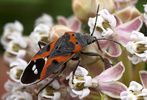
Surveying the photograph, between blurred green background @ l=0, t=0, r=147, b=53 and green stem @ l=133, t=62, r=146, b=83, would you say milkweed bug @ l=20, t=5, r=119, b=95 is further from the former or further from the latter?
blurred green background @ l=0, t=0, r=147, b=53

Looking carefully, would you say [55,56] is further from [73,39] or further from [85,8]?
[85,8]

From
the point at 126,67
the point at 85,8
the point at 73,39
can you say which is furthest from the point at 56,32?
the point at 126,67

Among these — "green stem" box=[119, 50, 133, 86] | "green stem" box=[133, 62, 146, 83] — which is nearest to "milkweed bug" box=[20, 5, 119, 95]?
"green stem" box=[119, 50, 133, 86]

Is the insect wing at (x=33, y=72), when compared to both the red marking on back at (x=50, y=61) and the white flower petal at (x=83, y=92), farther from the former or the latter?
the white flower petal at (x=83, y=92)

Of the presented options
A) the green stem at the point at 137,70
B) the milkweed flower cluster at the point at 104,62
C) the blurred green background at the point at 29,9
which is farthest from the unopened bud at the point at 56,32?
the blurred green background at the point at 29,9

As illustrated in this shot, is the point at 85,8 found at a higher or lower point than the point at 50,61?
higher

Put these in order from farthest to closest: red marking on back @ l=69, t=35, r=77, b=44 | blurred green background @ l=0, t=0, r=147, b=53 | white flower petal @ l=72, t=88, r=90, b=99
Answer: blurred green background @ l=0, t=0, r=147, b=53 → red marking on back @ l=69, t=35, r=77, b=44 → white flower petal @ l=72, t=88, r=90, b=99

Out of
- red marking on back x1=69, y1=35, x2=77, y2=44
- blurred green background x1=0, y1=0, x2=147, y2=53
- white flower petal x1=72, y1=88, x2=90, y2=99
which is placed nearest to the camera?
white flower petal x1=72, y1=88, x2=90, y2=99

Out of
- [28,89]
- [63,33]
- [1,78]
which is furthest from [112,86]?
[1,78]
